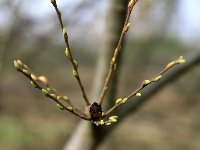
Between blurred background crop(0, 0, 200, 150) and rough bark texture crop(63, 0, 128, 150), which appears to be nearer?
rough bark texture crop(63, 0, 128, 150)

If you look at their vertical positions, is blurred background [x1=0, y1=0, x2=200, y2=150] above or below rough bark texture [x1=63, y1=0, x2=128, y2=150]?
above

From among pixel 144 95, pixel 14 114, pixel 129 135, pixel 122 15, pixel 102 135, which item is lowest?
pixel 102 135

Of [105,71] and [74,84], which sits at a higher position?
[74,84]

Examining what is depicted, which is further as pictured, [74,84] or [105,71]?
[74,84]

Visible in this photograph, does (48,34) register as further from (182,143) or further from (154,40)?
(182,143)

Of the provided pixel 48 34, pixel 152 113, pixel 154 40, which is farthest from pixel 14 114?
pixel 48 34

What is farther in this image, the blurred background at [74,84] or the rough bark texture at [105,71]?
the blurred background at [74,84]

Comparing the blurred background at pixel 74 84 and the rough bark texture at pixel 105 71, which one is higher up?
the blurred background at pixel 74 84

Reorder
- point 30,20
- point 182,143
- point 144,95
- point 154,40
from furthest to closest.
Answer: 1. point 182,143
2. point 154,40
3. point 30,20
4. point 144,95
